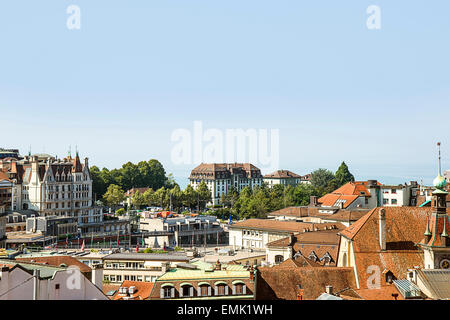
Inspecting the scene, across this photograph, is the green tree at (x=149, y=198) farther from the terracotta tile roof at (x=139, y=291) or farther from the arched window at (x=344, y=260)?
the terracotta tile roof at (x=139, y=291)

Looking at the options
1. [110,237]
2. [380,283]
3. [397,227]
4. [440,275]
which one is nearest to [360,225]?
[397,227]

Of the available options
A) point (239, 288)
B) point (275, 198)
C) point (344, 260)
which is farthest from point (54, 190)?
point (239, 288)

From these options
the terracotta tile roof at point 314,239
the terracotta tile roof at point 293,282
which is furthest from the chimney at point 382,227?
the terracotta tile roof at point 314,239

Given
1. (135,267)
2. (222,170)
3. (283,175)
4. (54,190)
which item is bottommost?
(135,267)

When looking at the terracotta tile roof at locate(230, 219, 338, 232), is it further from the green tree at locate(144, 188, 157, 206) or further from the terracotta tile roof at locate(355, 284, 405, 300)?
the green tree at locate(144, 188, 157, 206)

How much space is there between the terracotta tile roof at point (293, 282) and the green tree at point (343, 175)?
109m

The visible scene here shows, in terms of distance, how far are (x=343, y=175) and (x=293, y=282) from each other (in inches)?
4451

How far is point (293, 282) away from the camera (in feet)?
126

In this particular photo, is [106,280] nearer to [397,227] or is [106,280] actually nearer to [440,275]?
[397,227]

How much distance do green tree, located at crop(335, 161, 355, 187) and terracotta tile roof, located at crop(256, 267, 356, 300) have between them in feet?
356

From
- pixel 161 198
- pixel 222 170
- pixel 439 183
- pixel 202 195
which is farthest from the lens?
pixel 222 170

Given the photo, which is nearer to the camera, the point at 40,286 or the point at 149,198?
the point at 40,286

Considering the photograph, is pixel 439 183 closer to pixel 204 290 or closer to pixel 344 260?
pixel 344 260
